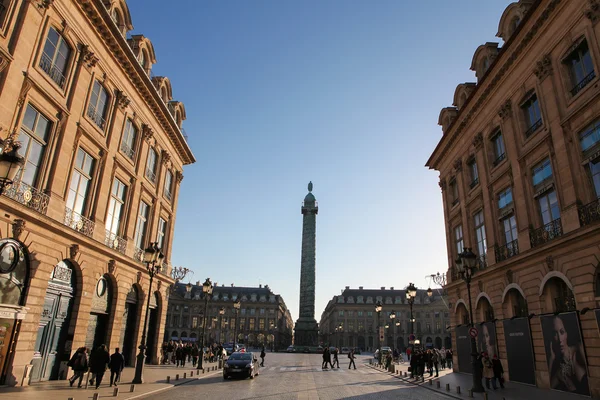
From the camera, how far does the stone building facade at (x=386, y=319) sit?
106625mm

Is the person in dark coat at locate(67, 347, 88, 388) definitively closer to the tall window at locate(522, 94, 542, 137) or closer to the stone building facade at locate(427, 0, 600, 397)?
the stone building facade at locate(427, 0, 600, 397)

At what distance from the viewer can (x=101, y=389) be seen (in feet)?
49.9

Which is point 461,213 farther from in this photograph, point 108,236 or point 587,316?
point 108,236

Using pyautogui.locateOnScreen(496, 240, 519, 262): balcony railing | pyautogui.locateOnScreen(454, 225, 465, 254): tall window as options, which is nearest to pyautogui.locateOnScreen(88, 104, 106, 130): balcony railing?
pyautogui.locateOnScreen(496, 240, 519, 262): balcony railing

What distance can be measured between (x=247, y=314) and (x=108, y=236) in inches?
3739

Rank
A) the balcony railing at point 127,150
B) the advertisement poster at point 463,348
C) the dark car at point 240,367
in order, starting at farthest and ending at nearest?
the advertisement poster at point 463,348
the balcony railing at point 127,150
the dark car at point 240,367

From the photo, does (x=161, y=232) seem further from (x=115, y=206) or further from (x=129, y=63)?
(x=129, y=63)

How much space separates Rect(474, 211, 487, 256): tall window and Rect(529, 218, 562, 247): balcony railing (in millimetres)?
→ 5933

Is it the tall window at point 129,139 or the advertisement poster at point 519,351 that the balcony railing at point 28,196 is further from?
the advertisement poster at point 519,351

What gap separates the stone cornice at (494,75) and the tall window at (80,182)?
22.7 meters

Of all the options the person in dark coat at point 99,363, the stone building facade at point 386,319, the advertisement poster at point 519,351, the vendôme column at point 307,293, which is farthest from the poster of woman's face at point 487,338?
the stone building facade at point 386,319

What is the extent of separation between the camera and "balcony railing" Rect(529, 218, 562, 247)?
1783 cm

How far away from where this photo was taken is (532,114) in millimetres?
20938

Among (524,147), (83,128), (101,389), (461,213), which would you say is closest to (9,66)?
(83,128)
